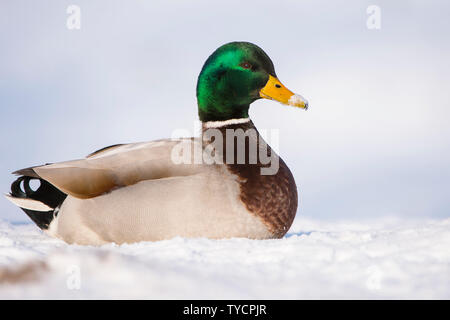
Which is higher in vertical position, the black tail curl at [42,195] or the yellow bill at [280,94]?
the yellow bill at [280,94]

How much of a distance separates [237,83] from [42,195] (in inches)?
79.8

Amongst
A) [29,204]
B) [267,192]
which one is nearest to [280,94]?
[267,192]

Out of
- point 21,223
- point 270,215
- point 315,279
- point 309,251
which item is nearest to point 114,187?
point 270,215

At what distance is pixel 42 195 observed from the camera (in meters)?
5.85

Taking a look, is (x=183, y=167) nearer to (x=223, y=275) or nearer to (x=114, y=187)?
(x=114, y=187)

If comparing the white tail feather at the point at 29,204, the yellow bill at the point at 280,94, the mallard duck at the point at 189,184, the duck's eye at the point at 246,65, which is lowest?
the white tail feather at the point at 29,204

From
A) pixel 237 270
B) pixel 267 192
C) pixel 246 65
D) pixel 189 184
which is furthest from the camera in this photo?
pixel 246 65

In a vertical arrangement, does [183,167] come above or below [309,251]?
above

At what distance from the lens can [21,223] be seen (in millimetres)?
8008

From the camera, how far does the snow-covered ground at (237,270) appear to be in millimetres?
3545

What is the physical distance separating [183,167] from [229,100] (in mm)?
1000

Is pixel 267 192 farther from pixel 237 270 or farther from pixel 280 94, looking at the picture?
pixel 237 270

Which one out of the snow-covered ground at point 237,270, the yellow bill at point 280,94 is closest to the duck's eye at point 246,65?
the yellow bill at point 280,94

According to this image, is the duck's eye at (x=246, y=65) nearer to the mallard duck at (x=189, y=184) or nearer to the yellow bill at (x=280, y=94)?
the mallard duck at (x=189, y=184)
